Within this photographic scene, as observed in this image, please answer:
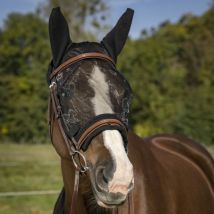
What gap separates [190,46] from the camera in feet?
132

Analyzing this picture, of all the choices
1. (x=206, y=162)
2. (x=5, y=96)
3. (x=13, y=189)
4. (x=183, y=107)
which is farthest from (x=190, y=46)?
(x=206, y=162)

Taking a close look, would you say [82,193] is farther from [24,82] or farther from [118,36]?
[24,82]

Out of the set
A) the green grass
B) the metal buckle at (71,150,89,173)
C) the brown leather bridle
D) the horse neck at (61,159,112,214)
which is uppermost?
the brown leather bridle

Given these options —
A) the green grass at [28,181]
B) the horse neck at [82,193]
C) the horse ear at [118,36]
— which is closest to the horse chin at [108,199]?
the horse neck at [82,193]

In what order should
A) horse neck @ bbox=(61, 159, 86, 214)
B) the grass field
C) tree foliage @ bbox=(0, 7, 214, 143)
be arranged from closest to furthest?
1. horse neck @ bbox=(61, 159, 86, 214)
2. the grass field
3. tree foliage @ bbox=(0, 7, 214, 143)

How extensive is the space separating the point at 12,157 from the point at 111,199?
14.7 metres

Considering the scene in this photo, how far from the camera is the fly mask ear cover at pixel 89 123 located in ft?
6.40

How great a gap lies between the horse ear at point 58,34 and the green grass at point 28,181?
493cm

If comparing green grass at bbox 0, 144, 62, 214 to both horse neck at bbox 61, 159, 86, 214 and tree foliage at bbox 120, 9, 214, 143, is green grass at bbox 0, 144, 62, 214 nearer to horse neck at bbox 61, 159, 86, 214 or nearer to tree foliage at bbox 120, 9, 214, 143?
horse neck at bbox 61, 159, 86, 214

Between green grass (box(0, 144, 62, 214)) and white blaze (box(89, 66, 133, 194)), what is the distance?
16.8 feet

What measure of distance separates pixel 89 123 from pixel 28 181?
28.4 feet

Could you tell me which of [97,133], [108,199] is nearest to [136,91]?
[97,133]

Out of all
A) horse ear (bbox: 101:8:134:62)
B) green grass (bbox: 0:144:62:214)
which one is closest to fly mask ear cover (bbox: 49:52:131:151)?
horse ear (bbox: 101:8:134:62)

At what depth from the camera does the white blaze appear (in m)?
1.79
